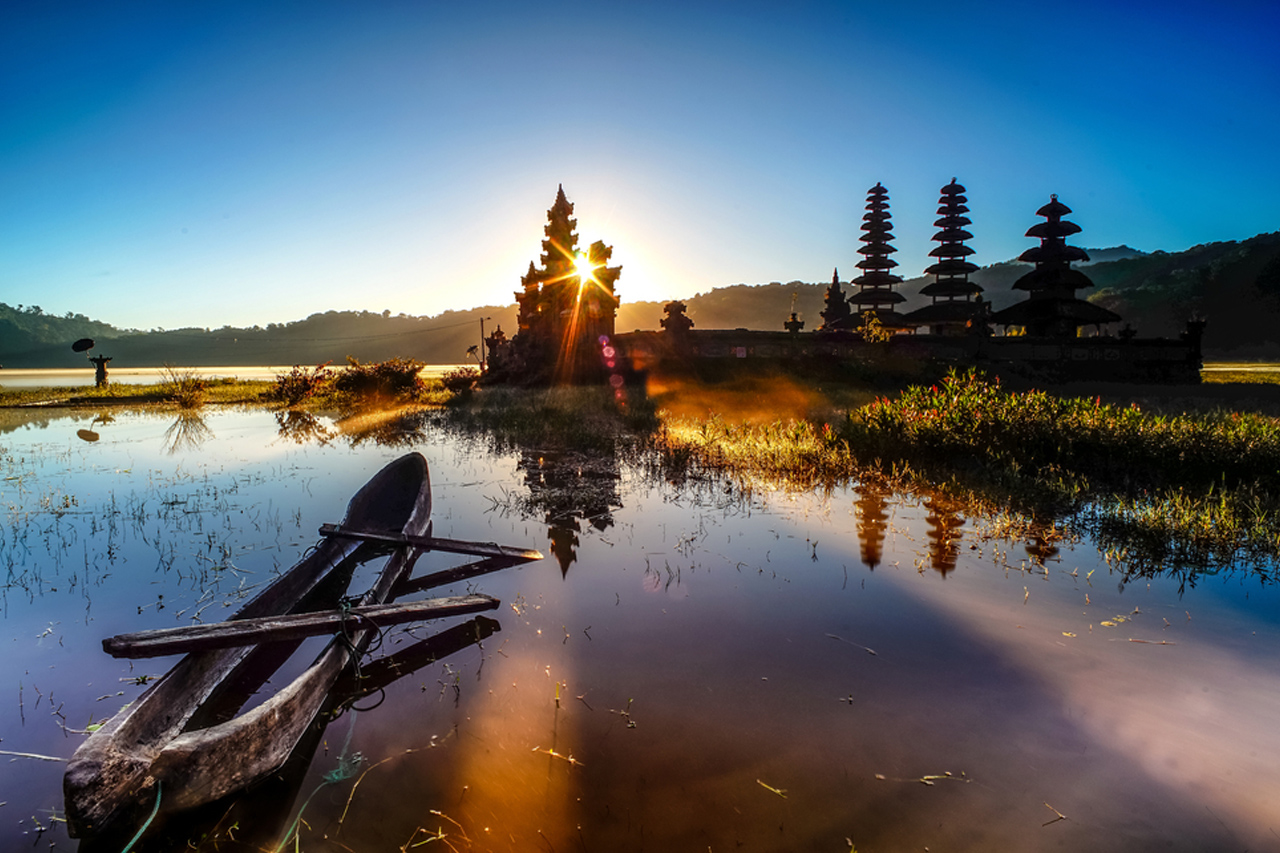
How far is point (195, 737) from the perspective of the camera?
302 centimetres

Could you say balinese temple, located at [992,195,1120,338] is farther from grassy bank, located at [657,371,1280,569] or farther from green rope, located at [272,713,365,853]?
green rope, located at [272,713,365,853]

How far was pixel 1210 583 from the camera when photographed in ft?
20.4

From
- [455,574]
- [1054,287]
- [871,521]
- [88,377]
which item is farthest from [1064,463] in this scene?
[88,377]

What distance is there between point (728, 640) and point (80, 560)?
8.39 metres

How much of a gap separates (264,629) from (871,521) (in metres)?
7.81

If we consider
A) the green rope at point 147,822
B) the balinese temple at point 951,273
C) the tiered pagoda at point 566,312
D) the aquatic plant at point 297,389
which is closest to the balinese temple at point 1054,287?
the balinese temple at point 951,273

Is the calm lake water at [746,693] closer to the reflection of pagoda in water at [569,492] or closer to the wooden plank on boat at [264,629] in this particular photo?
the reflection of pagoda in water at [569,492]

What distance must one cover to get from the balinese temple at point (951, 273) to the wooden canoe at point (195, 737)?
173ft

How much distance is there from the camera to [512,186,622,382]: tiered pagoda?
31.0 m

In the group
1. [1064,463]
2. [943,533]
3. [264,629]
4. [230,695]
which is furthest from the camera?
[1064,463]

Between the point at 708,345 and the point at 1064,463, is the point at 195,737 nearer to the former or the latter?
the point at 1064,463

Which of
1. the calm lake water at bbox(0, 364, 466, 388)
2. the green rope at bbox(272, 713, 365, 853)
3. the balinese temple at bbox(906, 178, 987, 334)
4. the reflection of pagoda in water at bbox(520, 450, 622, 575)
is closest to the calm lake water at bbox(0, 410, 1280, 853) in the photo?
the green rope at bbox(272, 713, 365, 853)

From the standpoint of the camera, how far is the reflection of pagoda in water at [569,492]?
343 inches

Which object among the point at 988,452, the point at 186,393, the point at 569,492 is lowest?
the point at 569,492
